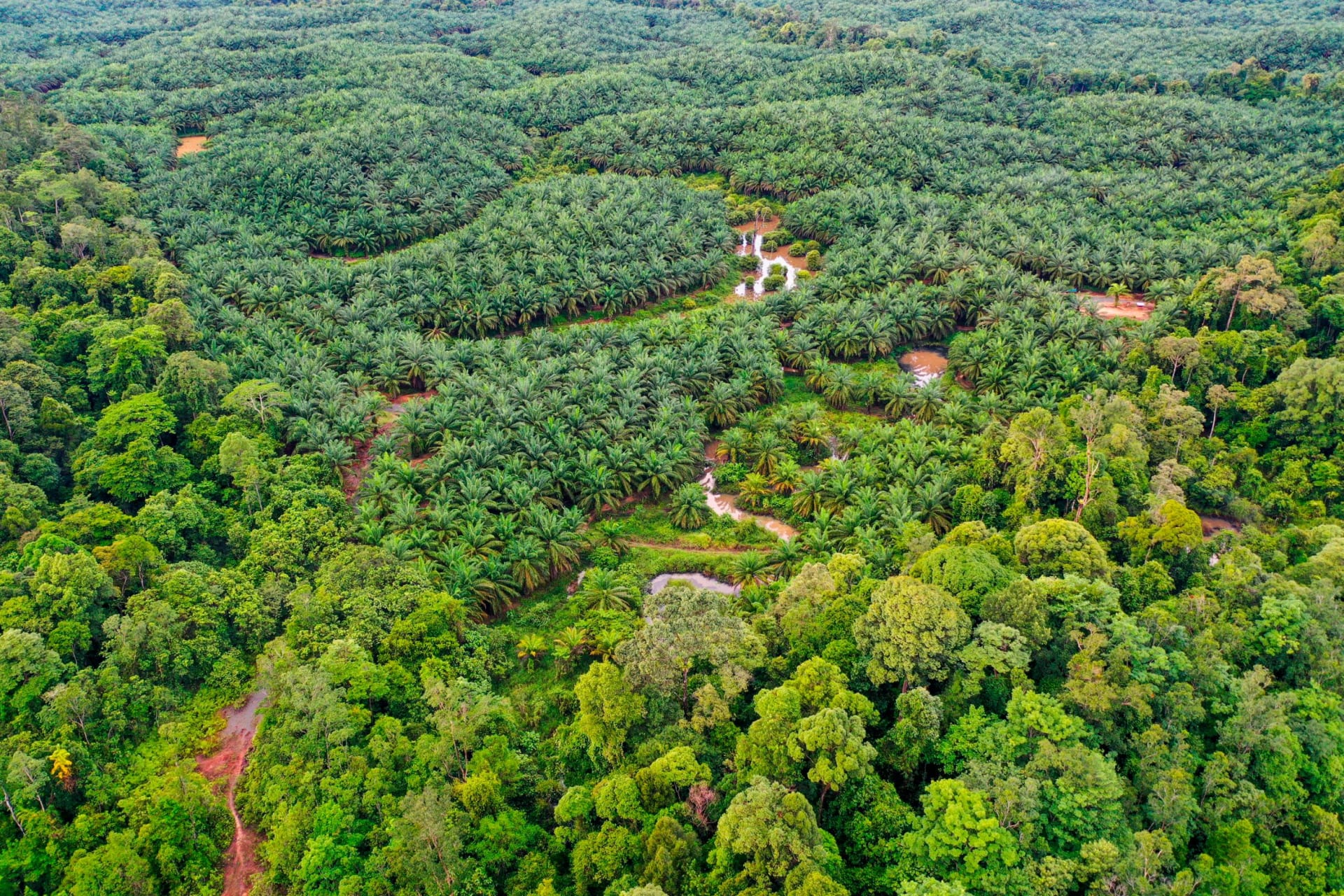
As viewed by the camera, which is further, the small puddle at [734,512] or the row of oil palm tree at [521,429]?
the small puddle at [734,512]

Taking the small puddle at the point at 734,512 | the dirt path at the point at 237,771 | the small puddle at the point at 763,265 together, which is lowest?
the small puddle at the point at 734,512

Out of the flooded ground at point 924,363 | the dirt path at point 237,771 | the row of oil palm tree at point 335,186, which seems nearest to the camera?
the dirt path at point 237,771

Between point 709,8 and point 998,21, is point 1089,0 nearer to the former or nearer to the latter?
point 998,21

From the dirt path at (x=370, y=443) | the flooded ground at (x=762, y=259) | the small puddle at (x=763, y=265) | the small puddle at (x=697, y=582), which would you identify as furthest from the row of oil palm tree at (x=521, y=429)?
the flooded ground at (x=762, y=259)

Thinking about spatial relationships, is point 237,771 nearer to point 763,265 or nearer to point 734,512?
point 734,512

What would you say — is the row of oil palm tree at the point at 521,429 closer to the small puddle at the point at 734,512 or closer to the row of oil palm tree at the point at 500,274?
the small puddle at the point at 734,512

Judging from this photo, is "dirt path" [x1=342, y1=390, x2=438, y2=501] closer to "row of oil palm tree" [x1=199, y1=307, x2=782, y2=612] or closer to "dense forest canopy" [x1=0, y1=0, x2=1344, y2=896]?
"row of oil palm tree" [x1=199, y1=307, x2=782, y2=612]
